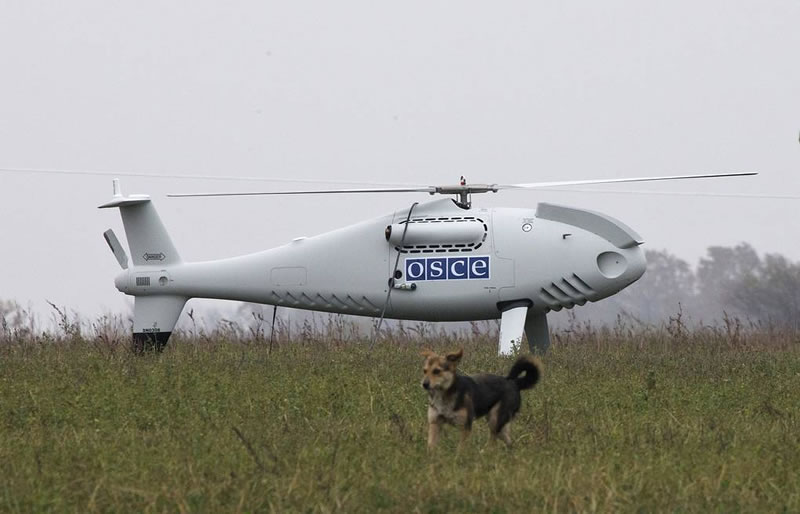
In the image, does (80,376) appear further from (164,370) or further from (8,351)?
(8,351)

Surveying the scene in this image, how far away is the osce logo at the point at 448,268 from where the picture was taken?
16.0 m

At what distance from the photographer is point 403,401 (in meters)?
10.4

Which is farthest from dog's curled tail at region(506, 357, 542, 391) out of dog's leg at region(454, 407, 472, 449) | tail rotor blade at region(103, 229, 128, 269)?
tail rotor blade at region(103, 229, 128, 269)

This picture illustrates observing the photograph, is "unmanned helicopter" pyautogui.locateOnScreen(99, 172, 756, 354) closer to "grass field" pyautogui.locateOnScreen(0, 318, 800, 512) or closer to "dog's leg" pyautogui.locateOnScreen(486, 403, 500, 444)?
"grass field" pyautogui.locateOnScreen(0, 318, 800, 512)

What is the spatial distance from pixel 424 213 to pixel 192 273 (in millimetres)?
3048

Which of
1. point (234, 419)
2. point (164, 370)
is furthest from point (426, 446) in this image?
point (164, 370)

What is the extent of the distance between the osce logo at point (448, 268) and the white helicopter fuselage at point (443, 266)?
0.5 inches

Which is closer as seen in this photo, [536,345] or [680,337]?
[536,345]

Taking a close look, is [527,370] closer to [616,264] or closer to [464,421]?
[464,421]

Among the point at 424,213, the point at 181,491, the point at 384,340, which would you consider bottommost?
the point at 181,491

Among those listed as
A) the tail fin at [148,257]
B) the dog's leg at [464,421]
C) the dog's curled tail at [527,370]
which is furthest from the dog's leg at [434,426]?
the tail fin at [148,257]

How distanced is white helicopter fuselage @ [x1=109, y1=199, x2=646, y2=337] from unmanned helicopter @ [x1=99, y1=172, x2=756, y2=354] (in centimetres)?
1

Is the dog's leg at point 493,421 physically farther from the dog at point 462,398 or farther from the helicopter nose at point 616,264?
the helicopter nose at point 616,264

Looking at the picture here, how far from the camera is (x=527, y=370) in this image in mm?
8773
